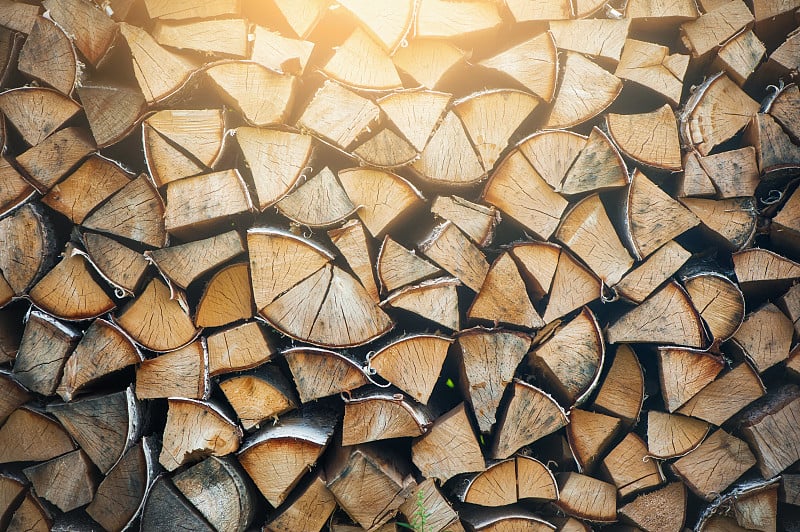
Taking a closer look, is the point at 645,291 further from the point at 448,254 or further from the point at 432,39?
the point at 432,39

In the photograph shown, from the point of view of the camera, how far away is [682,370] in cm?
193

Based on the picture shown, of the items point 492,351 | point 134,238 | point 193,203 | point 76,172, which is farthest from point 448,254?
point 76,172

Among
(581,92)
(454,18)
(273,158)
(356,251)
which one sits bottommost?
(356,251)

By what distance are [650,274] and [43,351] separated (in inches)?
86.0

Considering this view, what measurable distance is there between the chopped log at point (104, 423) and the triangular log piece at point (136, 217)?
1.82ft

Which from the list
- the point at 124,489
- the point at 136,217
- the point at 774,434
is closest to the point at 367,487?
the point at 124,489

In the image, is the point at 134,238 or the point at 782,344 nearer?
the point at 134,238

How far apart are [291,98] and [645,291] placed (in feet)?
4.60

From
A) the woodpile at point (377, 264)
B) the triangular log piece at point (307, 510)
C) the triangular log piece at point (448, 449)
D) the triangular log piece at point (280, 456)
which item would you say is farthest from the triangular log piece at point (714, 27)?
the triangular log piece at point (307, 510)

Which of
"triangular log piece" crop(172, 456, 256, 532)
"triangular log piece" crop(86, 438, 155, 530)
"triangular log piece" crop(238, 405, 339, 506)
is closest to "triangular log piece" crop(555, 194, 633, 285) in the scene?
"triangular log piece" crop(238, 405, 339, 506)

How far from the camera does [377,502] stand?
1.81 meters

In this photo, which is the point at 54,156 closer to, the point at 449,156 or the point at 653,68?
the point at 449,156

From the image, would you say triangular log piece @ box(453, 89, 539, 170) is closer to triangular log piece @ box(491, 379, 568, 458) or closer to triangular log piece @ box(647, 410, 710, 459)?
triangular log piece @ box(491, 379, 568, 458)

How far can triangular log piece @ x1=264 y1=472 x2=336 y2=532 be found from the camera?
1834 millimetres
